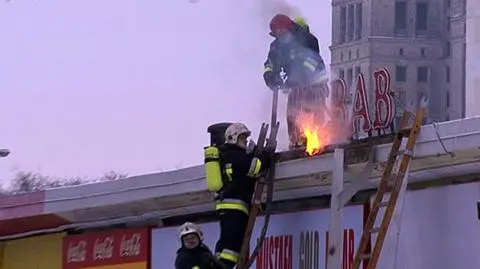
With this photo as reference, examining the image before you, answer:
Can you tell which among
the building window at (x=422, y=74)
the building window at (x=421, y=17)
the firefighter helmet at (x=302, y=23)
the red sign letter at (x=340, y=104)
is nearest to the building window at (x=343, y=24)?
the building window at (x=421, y=17)

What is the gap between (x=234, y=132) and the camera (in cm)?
1448

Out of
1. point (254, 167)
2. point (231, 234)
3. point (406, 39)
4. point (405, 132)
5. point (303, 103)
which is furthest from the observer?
point (406, 39)

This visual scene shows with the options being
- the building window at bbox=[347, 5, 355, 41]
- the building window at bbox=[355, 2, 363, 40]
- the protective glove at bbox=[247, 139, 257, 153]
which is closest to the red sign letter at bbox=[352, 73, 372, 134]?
the protective glove at bbox=[247, 139, 257, 153]

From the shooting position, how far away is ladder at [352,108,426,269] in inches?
510

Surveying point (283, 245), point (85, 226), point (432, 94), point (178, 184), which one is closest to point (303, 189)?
point (283, 245)

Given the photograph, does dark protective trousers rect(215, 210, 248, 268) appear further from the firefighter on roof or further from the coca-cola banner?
the coca-cola banner

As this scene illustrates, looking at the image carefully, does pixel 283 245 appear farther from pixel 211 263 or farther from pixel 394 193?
pixel 394 193

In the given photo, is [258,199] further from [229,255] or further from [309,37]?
[309,37]

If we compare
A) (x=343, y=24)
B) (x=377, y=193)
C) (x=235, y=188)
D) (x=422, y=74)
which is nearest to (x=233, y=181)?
(x=235, y=188)

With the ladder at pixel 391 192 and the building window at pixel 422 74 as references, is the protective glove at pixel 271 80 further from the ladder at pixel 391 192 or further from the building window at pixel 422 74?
the building window at pixel 422 74

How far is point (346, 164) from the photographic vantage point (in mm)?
13969

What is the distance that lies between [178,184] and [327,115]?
2118mm

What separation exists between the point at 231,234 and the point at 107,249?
5.15 meters

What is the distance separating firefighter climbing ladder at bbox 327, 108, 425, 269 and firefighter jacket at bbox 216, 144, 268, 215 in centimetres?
86
